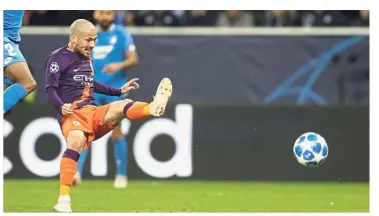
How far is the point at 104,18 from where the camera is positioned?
1243 centimetres

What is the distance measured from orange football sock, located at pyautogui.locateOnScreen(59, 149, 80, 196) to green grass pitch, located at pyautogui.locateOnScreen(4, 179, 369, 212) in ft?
2.10

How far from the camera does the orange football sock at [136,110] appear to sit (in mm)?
9875

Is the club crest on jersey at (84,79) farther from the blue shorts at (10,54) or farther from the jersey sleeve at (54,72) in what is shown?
the blue shorts at (10,54)

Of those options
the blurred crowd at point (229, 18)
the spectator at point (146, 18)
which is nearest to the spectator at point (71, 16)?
the blurred crowd at point (229, 18)

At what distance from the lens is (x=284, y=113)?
1411 cm

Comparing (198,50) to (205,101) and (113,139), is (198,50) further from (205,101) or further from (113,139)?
(113,139)

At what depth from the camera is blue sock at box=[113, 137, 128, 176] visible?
13.0 m

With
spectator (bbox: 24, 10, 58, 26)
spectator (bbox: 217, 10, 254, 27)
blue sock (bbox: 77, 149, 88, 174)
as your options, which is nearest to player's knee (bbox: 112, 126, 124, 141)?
blue sock (bbox: 77, 149, 88, 174)

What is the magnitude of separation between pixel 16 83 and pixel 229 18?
4.13m

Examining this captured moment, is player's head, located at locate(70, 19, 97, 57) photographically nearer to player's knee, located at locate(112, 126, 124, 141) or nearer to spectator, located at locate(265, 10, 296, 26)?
player's knee, located at locate(112, 126, 124, 141)

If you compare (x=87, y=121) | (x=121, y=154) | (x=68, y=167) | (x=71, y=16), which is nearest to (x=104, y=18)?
(x=71, y=16)

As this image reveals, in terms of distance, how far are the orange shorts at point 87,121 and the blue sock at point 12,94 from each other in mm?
1185
